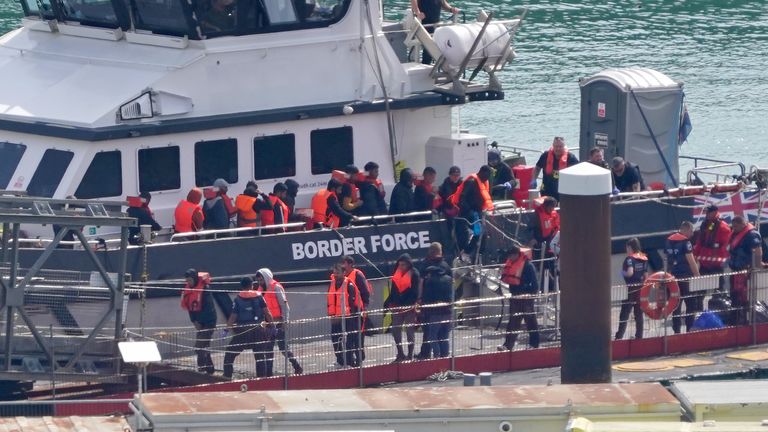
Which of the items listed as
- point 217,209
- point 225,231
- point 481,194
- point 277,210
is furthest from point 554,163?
point 225,231

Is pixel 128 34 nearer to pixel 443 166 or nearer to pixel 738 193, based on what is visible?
pixel 443 166

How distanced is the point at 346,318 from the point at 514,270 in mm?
1851

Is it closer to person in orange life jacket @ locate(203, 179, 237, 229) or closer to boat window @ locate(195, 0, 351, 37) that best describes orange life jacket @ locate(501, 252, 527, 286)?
person in orange life jacket @ locate(203, 179, 237, 229)

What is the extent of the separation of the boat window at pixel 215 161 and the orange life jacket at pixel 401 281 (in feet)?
A: 8.00

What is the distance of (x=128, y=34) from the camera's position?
645 inches

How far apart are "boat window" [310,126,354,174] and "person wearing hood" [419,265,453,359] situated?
8.32ft

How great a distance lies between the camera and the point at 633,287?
15.1 m

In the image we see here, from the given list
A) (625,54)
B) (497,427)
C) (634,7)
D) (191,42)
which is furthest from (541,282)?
(634,7)

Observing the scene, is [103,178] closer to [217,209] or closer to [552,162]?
[217,209]

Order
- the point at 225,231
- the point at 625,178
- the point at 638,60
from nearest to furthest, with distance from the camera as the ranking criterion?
1. the point at 225,231
2. the point at 625,178
3. the point at 638,60

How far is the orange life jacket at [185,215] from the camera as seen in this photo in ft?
50.3

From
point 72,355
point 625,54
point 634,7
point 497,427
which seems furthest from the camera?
point 634,7

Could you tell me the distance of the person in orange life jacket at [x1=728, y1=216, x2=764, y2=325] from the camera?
15.6 metres

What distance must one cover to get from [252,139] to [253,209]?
0.96 metres
